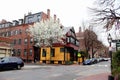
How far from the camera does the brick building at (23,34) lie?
6706cm

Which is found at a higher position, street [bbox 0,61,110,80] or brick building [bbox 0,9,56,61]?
brick building [bbox 0,9,56,61]

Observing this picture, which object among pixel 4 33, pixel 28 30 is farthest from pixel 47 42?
pixel 4 33

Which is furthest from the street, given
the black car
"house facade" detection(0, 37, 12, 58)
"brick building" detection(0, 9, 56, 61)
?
"brick building" detection(0, 9, 56, 61)

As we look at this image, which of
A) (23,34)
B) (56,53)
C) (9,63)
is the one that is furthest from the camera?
(23,34)

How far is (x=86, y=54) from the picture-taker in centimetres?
7725

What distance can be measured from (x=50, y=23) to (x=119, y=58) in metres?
46.9

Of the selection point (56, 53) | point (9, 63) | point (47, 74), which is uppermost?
point (56, 53)

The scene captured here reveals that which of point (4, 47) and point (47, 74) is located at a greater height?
point (4, 47)

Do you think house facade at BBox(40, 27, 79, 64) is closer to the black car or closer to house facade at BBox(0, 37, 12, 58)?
house facade at BBox(0, 37, 12, 58)

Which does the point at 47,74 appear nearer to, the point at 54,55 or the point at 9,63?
the point at 9,63

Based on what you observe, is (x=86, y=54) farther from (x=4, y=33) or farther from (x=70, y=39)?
(x=4, y=33)

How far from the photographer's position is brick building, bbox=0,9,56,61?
2640 inches

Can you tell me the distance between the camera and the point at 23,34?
6994 centimetres

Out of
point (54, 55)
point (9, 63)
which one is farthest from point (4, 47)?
point (54, 55)
